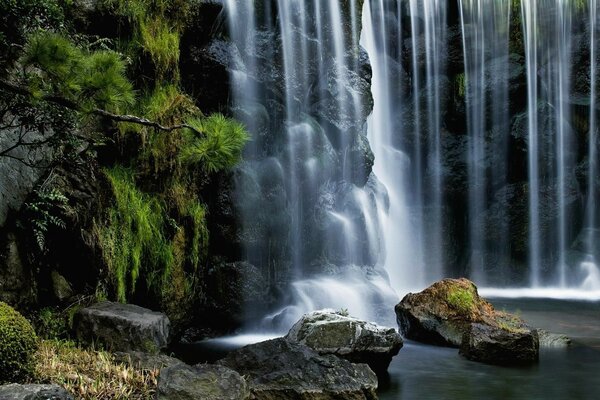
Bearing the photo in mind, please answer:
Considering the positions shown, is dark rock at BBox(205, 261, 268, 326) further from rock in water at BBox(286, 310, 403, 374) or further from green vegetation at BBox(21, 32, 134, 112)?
green vegetation at BBox(21, 32, 134, 112)

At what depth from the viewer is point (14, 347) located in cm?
524

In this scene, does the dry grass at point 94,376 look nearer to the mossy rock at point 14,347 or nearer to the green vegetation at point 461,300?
the mossy rock at point 14,347

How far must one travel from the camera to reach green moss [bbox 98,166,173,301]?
8.51 m

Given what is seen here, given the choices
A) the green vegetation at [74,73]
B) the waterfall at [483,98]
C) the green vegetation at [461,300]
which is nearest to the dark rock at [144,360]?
the green vegetation at [74,73]

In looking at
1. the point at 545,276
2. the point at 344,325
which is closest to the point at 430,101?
the point at 545,276

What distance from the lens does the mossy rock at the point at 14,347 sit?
204 inches

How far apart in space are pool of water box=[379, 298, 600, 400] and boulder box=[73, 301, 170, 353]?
294 cm

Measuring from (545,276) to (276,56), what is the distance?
1298 centimetres

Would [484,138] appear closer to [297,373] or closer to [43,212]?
[297,373]

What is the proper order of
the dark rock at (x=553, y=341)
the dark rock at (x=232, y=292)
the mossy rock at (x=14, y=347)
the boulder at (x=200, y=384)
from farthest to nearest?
the dark rock at (x=232, y=292) < the dark rock at (x=553, y=341) < the boulder at (x=200, y=384) < the mossy rock at (x=14, y=347)

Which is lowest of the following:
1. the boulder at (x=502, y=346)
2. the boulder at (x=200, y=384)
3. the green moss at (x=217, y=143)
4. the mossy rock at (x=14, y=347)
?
the boulder at (x=502, y=346)

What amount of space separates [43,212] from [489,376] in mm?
6164

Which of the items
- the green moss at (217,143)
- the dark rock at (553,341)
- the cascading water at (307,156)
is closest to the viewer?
the green moss at (217,143)

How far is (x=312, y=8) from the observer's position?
14875mm
